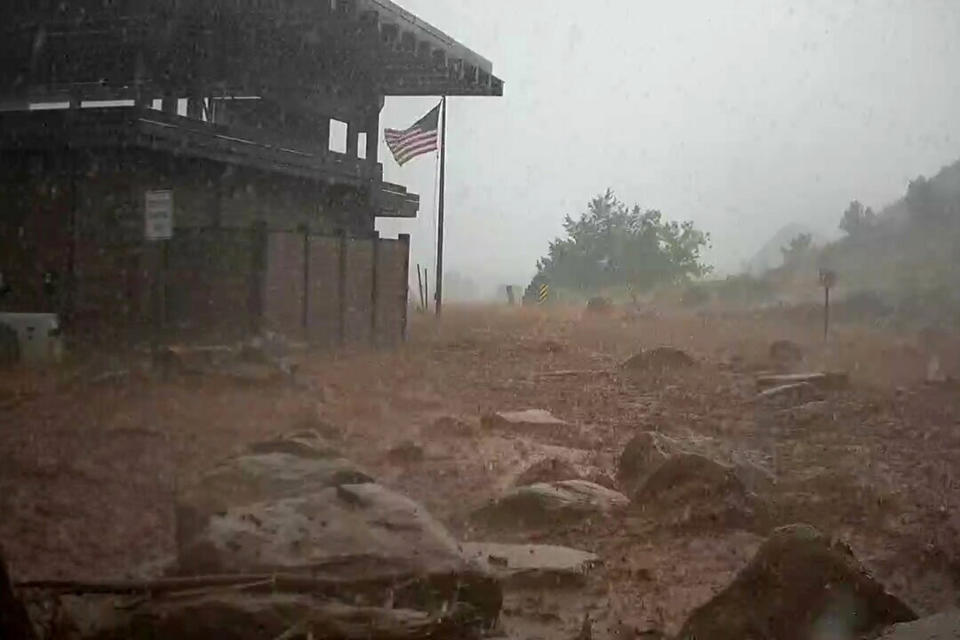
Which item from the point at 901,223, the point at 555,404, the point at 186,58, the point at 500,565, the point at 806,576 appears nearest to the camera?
the point at 806,576

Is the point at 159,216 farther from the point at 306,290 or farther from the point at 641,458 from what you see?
the point at 641,458

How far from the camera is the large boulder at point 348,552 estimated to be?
3598mm

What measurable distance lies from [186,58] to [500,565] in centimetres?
1392

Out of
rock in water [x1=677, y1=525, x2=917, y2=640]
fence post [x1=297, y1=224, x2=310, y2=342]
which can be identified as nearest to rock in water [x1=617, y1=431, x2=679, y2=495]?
rock in water [x1=677, y1=525, x2=917, y2=640]

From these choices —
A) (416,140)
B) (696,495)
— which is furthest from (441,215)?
(696,495)

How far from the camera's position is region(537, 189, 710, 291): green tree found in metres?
23.9

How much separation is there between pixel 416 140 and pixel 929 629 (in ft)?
64.1

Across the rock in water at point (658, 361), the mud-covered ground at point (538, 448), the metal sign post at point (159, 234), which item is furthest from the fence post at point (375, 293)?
the rock in water at point (658, 361)

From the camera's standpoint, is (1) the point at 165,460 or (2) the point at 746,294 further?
(2) the point at 746,294

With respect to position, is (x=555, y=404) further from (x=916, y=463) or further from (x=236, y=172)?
(x=236, y=172)

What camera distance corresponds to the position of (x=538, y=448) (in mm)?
8180

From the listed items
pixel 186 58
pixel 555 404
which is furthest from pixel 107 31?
pixel 555 404

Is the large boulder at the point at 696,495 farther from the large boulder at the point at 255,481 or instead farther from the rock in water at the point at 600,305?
A: the rock in water at the point at 600,305

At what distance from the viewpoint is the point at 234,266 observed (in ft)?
45.4
